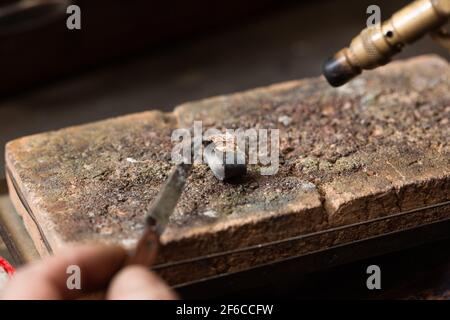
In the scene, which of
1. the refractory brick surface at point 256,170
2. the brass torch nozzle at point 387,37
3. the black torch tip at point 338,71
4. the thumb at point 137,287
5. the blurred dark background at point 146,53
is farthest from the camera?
the blurred dark background at point 146,53

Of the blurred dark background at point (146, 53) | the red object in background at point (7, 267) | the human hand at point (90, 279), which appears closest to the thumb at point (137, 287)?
the human hand at point (90, 279)

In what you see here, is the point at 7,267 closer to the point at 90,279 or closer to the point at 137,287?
the point at 90,279

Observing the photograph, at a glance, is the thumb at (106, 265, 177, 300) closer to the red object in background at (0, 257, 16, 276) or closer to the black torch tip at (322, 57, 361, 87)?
the red object in background at (0, 257, 16, 276)

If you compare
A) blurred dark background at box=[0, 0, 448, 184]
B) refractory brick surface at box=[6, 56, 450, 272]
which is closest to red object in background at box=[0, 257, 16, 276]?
refractory brick surface at box=[6, 56, 450, 272]

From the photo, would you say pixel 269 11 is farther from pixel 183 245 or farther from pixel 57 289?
pixel 57 289

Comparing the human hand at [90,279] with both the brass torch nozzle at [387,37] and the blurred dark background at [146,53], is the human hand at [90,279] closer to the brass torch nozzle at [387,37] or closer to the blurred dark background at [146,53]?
the brass torch nozzle at [387,37]

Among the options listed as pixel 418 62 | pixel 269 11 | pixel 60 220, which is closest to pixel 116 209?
pixel 60 220
